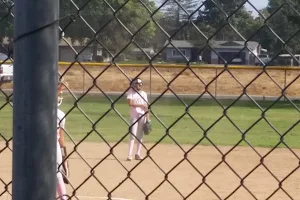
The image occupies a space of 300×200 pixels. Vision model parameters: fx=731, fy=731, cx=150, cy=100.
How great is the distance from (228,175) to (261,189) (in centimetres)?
121

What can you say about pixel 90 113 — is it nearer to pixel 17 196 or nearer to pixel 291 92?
→ pixel 291 92

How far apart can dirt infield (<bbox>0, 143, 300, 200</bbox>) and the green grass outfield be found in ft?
1.89

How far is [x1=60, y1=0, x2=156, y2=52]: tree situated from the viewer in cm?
300

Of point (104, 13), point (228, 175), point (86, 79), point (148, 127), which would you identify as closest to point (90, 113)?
point (86, 79)

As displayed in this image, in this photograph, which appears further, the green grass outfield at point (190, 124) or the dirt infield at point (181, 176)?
the green grass outfield at point (190, 124)

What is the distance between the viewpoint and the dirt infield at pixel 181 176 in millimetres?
9836

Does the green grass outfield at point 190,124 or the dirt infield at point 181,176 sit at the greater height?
the dirt infield at point 181,176

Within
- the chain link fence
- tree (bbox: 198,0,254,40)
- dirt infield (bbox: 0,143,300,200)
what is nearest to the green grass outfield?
the chain link fence

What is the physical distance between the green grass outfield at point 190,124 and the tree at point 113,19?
350 inches

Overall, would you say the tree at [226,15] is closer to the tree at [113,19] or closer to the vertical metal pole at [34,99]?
the tree at [113,19]

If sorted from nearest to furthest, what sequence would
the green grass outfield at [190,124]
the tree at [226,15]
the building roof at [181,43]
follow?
1. the tree at [226,15]
2. the building roof at [181,43]
3. the green grass outfield at [190,124]

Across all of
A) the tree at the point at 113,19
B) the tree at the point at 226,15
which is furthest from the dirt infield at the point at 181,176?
the tree at the point at 226,15

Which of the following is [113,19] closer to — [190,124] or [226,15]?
[226,15]

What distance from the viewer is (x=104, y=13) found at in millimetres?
3377
